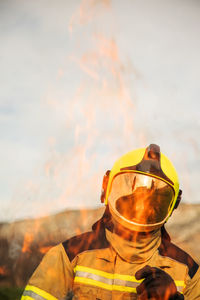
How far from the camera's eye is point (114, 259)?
3039mm

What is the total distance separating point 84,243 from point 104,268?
269 mm

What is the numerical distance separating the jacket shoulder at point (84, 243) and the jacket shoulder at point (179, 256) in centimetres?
49

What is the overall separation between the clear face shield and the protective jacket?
162 millimetres

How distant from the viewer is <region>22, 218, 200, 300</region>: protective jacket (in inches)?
A: 112

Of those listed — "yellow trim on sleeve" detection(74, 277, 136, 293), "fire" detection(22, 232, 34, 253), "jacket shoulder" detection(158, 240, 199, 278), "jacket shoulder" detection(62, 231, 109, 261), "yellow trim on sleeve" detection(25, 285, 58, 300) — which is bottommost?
"fire" detection(22, 232, 34, 253)

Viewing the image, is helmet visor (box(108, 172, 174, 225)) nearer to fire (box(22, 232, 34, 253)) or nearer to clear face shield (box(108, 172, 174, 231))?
clear face shield (box(108, 172, 174, 231))

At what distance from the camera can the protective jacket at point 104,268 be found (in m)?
2.84

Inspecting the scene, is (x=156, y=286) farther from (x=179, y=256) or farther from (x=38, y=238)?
(x=38, y=238)

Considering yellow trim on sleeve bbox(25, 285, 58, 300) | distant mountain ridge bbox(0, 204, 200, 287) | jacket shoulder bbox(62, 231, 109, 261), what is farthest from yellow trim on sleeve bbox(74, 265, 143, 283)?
distant mountain ridge bbox(0, 204, 200, 287)

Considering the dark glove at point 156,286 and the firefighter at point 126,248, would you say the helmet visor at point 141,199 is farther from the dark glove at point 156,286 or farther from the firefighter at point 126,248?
the dark glove at point 156,286

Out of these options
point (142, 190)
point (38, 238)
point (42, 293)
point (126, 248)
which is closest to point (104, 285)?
point (126, 248)

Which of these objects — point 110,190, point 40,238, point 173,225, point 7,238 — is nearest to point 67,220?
point 40,238

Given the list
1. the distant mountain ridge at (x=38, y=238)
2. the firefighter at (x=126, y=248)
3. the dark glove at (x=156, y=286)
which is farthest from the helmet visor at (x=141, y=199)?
the distant mountain ridge at (x=38, y=238)

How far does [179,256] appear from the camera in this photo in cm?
307
